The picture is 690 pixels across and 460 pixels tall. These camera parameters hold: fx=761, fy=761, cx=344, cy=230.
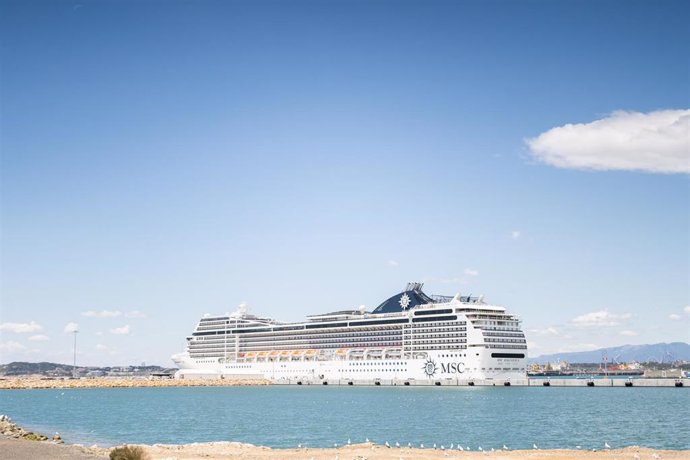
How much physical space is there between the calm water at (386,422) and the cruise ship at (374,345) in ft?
105

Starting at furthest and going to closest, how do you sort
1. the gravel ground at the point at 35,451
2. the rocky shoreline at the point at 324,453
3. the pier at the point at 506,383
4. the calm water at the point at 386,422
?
the pier at the point at 506,383 < the calm water at the point at 386,422 < the rocky shoreline at the point at 324,453 < the gravel ground at the point at 35,451

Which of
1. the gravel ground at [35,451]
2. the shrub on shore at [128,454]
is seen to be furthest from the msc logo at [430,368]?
the shrub on shore at [128,454]

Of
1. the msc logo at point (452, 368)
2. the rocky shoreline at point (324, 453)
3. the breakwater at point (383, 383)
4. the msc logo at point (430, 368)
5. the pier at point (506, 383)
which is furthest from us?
the msc logo at point (430, 368)

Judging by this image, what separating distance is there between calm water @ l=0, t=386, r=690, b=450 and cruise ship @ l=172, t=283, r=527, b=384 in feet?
105

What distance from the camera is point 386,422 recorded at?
180ft

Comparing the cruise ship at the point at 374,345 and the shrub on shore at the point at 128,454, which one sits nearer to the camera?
the shrub on shore at the point at 128,454

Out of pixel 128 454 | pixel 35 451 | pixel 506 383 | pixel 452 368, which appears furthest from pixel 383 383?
pixel 128 454

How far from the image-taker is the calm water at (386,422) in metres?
44.3

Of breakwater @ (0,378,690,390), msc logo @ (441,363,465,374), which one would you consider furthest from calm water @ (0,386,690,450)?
breakwater @ (0,378,690,390)

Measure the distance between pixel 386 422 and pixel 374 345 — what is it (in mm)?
75380

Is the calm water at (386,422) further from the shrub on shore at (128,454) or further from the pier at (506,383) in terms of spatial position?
the pier at (506,383)

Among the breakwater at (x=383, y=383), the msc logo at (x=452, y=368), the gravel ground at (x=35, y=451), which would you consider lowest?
the breakwater at (x=383, y=383)

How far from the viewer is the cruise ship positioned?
115 m

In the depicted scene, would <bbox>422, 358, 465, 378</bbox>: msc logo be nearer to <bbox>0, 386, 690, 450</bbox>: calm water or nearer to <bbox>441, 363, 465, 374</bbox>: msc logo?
<bbox>441, 363, 465, 374</bbox>: msc logo
